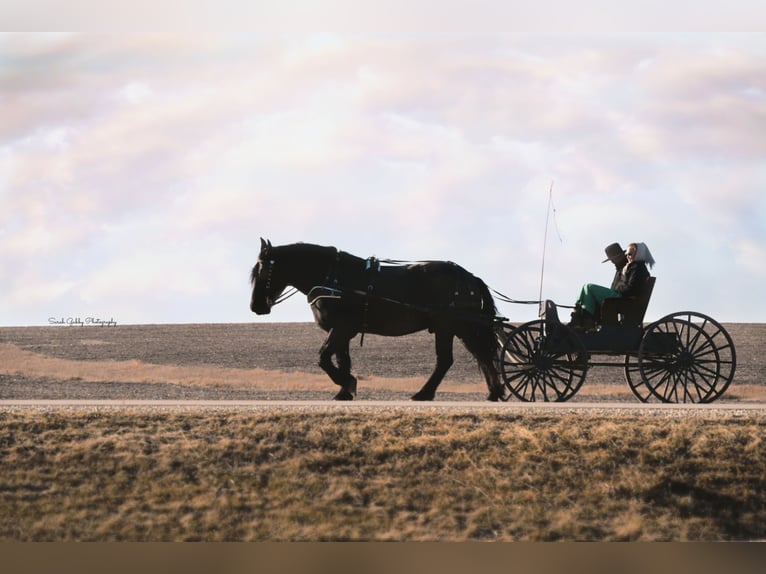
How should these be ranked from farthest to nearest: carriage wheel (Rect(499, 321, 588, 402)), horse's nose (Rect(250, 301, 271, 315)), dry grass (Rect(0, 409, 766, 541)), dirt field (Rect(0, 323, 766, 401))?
1. dirt field (Rect(0, 323, 766, 401))
2. horse's nose (Rect(250, 301, 271, 315))
3. carriage wheel (Rect(499, 321, 588, 402))
4. dry grass (Rect(0, 409, 766, 541))

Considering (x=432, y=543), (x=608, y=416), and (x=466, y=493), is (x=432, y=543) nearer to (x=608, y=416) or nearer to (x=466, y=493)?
(x=466, y=493)

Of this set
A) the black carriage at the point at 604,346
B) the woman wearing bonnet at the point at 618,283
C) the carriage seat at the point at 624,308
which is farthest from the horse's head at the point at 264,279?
the carriage seat at the point at 624,308

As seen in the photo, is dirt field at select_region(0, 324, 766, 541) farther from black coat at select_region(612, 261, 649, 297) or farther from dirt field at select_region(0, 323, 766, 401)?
dirt field at select_region(0, 323, 766, 401)

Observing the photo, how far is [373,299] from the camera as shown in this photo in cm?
1700

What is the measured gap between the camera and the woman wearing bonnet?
16734 millimetres

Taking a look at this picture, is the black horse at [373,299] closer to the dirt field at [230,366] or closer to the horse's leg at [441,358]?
the horse's leg at [441,358]

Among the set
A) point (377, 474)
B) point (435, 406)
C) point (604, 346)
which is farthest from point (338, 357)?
point (604, 346)

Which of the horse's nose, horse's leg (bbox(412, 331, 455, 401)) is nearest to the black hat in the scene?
horse's leg (bbox(412, 331, 455, 401))

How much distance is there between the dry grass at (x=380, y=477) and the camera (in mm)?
13562

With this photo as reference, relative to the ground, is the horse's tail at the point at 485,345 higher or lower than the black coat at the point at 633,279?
lower

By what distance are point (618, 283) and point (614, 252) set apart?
487 mm

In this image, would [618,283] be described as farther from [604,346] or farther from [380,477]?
[380,477]

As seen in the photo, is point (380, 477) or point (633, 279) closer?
point (380, 477)

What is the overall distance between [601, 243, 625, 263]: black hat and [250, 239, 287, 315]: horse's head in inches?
188
